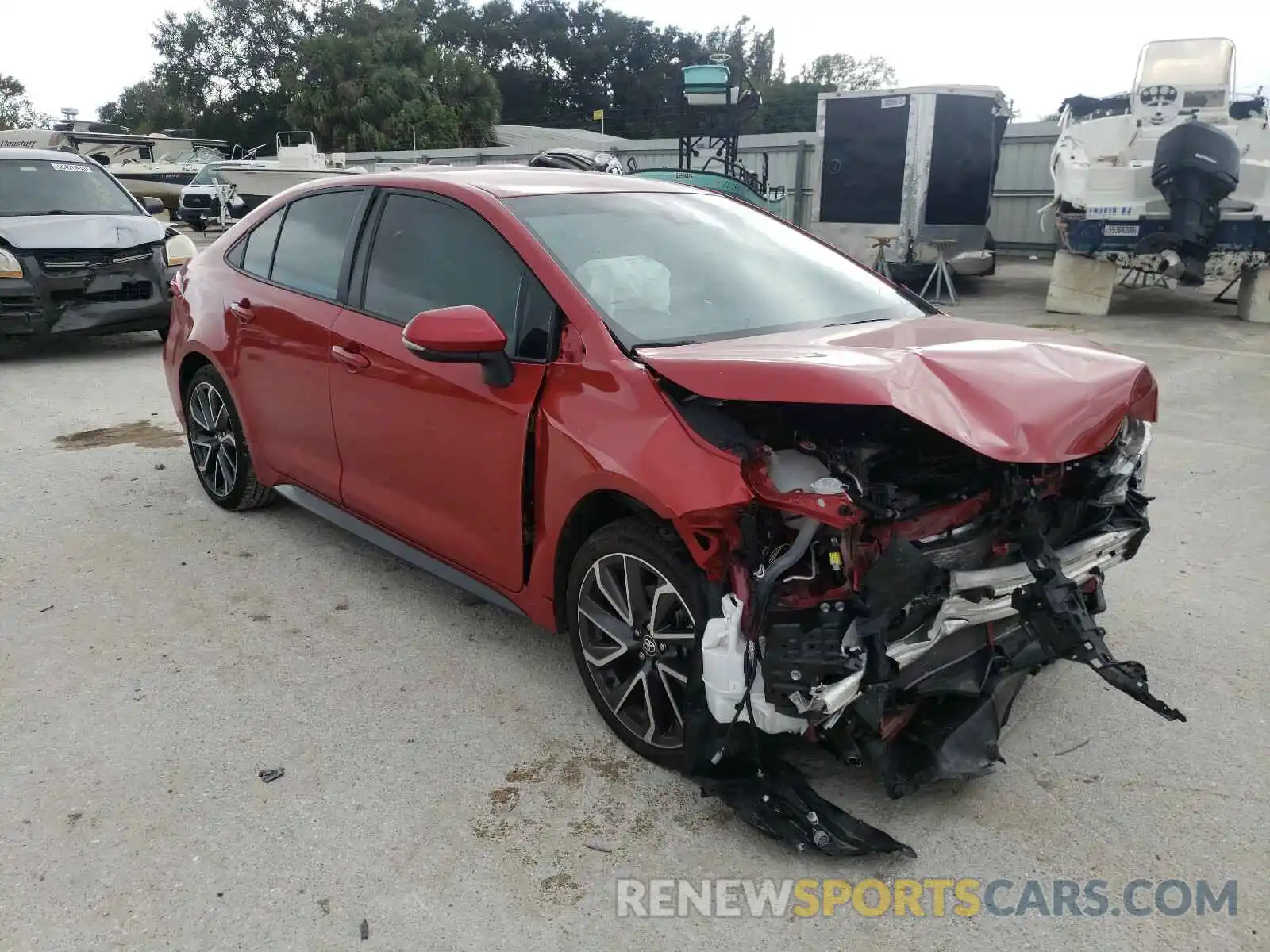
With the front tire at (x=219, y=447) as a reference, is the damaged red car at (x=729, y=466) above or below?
above

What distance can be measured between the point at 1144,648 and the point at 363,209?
11.3 ft

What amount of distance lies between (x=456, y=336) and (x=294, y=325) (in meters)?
1.45

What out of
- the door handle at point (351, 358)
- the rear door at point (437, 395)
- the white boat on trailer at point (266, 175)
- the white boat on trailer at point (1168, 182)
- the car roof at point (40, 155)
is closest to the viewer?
the rear door at point (437, 395)

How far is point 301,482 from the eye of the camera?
13.9 ft

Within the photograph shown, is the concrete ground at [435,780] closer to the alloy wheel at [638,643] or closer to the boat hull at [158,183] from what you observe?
the alloy wheel at [638,643]

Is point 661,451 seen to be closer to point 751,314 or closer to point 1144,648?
point 751,314

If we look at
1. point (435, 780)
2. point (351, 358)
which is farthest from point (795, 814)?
point (351, 358)

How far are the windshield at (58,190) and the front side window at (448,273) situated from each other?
23.4ft

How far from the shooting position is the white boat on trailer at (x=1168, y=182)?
9734mm

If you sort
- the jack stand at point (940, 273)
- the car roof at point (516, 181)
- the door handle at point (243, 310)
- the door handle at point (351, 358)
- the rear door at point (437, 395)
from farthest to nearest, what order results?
the jack stand at point (940, 273) < the door handle at point (243, 310) < the door handle at point (351, 358) < the car roof at point (516, 181) < the rear door at point (437, 395)

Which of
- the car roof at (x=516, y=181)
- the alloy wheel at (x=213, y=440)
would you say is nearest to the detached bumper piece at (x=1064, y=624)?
the car roof at (x=516, y=181)

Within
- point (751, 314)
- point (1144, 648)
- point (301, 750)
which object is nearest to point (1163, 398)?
point (1144, 648)

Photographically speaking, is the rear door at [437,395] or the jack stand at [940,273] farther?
the jack stand at [940,273]

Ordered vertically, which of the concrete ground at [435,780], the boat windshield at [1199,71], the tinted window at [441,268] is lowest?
the concrete ground at [435,780]
